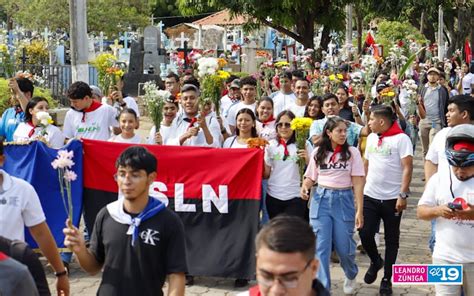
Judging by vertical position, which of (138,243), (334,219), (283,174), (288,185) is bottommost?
(334,219)

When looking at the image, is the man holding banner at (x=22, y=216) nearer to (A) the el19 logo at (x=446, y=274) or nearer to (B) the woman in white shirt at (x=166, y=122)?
(A) the el19 logo at (x=446, y=274)

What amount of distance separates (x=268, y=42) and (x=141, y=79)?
29975 millimetres

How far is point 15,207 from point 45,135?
4.22m

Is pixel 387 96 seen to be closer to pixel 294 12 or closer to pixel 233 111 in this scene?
pixel 233 111

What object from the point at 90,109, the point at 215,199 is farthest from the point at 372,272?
the point at 90,109

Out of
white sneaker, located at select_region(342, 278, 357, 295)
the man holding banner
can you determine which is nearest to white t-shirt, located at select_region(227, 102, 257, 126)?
white sneaker, located at select_region(342, 278, 357, 295)

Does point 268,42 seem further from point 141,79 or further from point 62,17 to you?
point 141,79

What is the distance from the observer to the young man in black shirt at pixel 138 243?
4.85 meters

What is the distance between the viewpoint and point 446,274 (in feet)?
19.4

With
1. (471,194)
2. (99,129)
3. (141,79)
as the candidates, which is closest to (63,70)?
(141,79)

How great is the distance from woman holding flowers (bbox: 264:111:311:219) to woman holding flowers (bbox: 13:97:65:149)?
7.60 ft

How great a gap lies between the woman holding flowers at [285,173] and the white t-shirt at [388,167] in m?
0.68

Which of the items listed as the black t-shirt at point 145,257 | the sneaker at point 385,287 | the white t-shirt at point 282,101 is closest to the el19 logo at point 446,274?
the black t-shirt at point 145,257

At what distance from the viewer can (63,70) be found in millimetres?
23078
